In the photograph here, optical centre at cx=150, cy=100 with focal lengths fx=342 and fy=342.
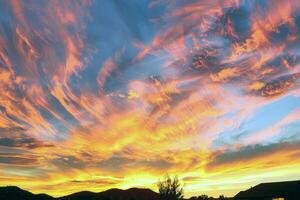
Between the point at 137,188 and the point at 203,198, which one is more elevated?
the point at 137,188

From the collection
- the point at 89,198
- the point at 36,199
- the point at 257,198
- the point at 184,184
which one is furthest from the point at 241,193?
the point at 36,199

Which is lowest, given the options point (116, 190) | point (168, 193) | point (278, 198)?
point (278, 198)

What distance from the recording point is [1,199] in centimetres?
6781

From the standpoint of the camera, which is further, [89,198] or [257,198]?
[89,198]

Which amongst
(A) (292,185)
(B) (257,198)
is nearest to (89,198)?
(B) (257,198)

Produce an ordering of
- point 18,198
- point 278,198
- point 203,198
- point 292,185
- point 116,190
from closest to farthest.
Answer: point 278,198 → point 292,185 → point 203,198 → point 18,198 → point 116,190

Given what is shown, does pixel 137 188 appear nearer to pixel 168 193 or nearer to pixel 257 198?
pixel 168 193

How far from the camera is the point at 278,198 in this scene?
179ft

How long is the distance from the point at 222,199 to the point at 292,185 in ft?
41.3

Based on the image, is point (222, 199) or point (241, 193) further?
point (241, 193)

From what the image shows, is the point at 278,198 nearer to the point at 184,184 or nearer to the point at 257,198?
the point at 257,198

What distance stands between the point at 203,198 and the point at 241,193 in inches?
549

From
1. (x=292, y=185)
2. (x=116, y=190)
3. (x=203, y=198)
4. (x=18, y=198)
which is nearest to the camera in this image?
(x=292, y=185)

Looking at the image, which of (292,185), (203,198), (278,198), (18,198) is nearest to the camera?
(278,198)
